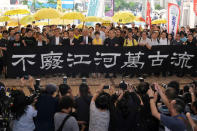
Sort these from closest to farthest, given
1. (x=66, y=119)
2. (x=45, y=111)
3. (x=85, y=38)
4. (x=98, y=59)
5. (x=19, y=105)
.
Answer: (x=66, y=119), (x=19, y=105), (x=45, y=111), (x=98, y=59), (x=85, y=38)

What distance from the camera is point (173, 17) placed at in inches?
416

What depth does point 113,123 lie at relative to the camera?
161 inches

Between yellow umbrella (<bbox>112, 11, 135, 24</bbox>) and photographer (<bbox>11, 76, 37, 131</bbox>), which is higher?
yellow umbrella (<bbox>112, 11, 135, 24</bbox>)

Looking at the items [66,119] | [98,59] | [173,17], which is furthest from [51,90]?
[173,17]

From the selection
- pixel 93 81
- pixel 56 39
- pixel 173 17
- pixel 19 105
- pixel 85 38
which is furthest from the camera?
pixel 173 17

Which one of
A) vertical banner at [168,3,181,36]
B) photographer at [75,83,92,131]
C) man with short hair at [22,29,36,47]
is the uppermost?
vertical banner at [168,3,181,36]

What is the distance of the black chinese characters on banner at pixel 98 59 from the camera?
7.84m

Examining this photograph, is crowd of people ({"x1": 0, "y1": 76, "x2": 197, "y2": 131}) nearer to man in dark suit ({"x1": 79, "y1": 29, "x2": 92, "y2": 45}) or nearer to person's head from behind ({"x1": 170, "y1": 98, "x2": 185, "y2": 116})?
person's head from behind ({"x1": 170, "y1": 98, "x2": 185, "y2": 116})

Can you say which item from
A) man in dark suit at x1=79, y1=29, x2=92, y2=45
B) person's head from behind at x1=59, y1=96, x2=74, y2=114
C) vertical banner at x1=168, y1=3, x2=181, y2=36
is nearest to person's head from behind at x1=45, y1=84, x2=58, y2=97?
person's head from behind at x1=59, y1=96, x2=74, y2=114

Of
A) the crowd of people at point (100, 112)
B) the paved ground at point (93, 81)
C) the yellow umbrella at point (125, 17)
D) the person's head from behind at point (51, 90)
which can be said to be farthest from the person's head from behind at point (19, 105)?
the yellow umbrella at point (125, 17)

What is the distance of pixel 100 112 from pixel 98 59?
4211 millimetres

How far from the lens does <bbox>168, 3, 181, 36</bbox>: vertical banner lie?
10.5 m

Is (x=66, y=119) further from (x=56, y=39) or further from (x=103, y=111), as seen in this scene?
(x=56, y=39)

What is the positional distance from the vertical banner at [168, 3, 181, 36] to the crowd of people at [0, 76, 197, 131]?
6.55m
